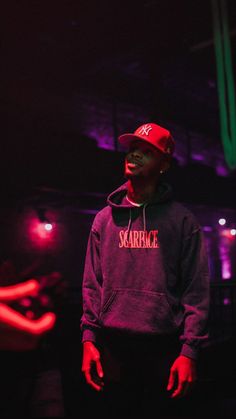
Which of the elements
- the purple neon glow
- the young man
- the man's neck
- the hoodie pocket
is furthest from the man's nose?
the purple neon glow

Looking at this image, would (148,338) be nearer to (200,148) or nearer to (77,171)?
(77,171)

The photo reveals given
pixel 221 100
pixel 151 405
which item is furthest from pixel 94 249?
pixel 221 100

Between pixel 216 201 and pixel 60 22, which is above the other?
pixel 60 22

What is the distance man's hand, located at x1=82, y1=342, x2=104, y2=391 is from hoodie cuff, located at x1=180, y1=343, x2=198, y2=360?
411 millimetres

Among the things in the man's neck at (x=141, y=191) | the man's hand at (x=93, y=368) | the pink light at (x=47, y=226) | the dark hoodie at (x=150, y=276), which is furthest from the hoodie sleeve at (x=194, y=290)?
the pink light at (x=47, y=226)

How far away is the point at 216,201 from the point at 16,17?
23.0 ft

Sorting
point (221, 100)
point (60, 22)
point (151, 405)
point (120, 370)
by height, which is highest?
point (60, 22)

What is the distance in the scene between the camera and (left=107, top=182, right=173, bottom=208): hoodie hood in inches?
92.4

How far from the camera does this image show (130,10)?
5.05 metres

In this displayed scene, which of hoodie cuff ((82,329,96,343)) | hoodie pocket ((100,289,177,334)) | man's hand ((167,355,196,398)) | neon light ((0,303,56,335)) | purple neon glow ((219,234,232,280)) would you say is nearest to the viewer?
neon light ((0,303,56,335))

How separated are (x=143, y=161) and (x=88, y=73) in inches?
279

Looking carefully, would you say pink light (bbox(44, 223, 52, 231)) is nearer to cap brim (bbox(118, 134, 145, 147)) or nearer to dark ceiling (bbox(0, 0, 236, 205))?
dark ceiling (bbox(0, 0, 236, 205))

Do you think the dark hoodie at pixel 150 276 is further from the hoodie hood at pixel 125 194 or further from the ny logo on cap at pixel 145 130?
the ny logo on cap at pixel 145 130

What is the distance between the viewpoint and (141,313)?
215 cm
